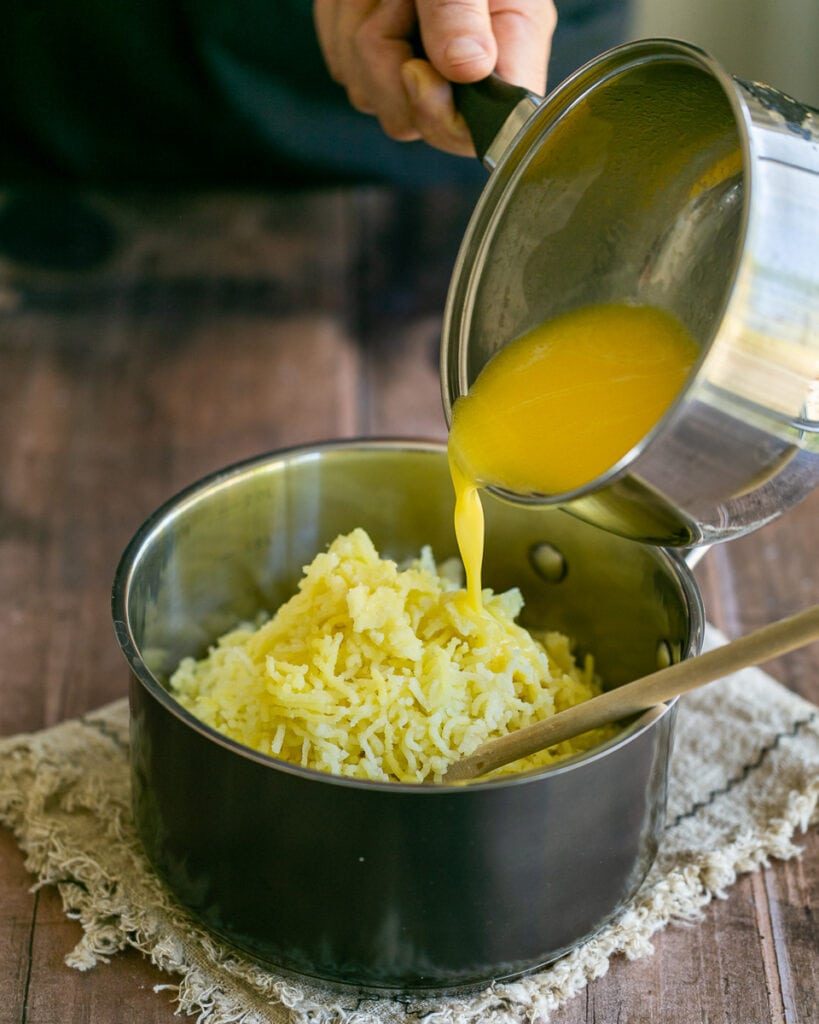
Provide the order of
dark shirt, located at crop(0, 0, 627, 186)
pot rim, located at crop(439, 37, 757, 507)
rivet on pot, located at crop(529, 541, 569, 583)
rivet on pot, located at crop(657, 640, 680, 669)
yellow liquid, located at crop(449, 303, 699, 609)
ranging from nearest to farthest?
pot rim, located at crop(439, 37, 757, 507) → yellow liquid, located at crop(449, 303, 699, 609) → rivet on pot, located at crop(657, 640, 680, 669) → rivet on pot, located at crop(529, 541, 569, 583) → dark shirt, located at crop(0, 0, 627, 186)

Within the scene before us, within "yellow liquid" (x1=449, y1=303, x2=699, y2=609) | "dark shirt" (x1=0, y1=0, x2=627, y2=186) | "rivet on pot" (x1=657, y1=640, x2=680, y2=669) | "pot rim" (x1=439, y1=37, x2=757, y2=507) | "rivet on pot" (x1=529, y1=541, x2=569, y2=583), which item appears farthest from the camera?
"dark shirt" (x1=0, y1=0, x2=627, y2=186)

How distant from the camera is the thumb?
122 cm

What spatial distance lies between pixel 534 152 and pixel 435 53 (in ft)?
0.58

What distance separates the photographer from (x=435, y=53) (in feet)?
4.09

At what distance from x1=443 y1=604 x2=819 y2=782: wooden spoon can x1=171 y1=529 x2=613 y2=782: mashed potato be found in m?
0.04

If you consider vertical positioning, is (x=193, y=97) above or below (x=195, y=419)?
above

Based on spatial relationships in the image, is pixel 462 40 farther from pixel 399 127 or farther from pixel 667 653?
pixel 667 653

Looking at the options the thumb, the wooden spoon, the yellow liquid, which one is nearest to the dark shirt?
the thumb

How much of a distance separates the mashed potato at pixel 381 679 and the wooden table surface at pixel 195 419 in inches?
8.4

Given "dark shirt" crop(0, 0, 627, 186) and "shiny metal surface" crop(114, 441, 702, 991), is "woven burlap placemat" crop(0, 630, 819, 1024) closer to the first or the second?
"shiny metal surface" crop(114, 441, 702, 991)

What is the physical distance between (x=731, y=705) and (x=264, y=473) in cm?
52

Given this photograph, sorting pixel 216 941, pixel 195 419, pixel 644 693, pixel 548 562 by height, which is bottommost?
pixel 195 419

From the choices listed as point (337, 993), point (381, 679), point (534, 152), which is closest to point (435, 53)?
point (534, 152)

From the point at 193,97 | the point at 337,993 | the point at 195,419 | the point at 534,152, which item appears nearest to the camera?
the point at 337,993
